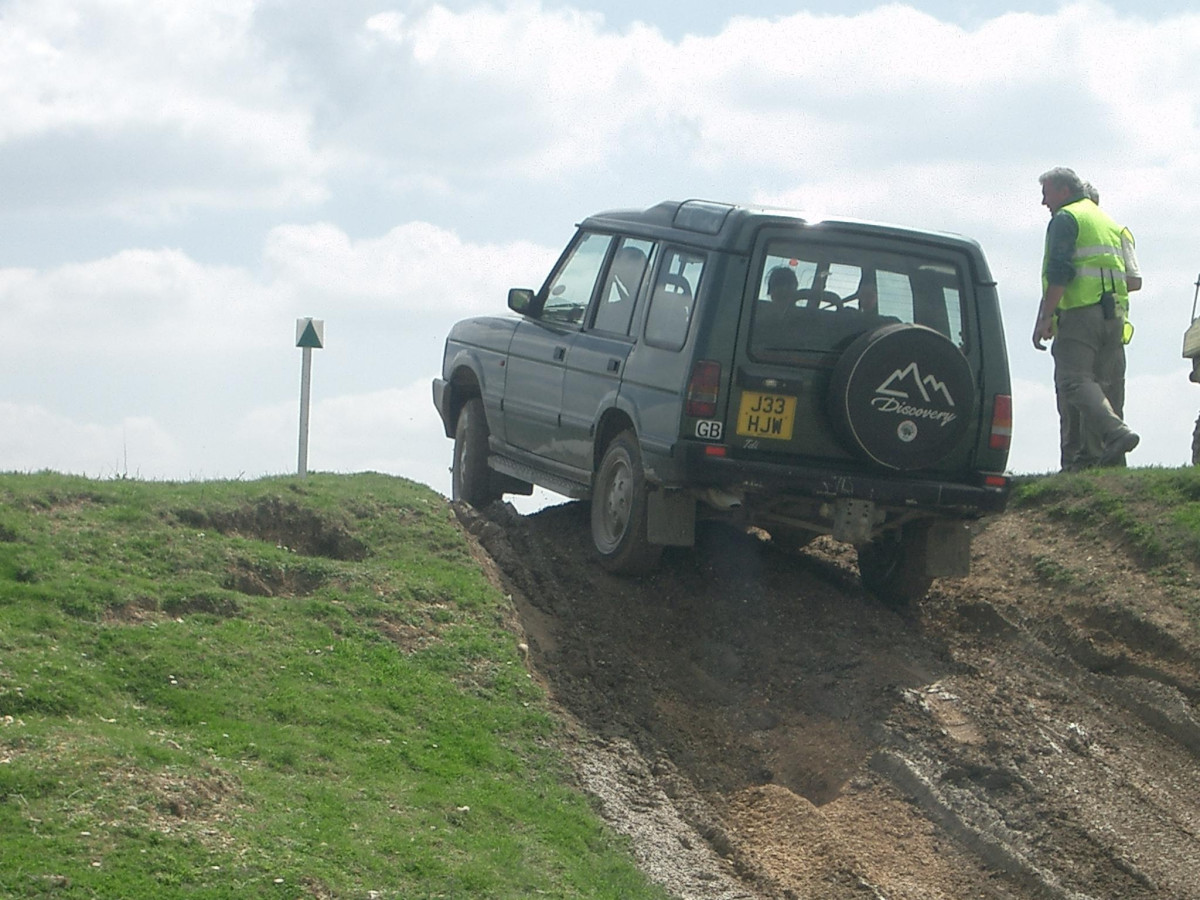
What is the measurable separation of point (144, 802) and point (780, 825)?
2.91 m

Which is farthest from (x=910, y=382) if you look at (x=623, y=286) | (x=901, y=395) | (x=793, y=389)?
(x=623, y=286)

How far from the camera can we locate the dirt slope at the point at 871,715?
7.25m

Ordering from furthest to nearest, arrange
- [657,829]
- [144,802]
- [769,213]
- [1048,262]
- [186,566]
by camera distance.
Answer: [1048,262], [769,213], [186,566], [657,829], [144,802]

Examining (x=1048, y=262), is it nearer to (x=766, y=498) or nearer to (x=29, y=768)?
(x=766, y=498)

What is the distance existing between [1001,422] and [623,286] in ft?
8.04

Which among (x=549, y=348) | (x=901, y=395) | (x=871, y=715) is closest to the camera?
(x=871, y=715)

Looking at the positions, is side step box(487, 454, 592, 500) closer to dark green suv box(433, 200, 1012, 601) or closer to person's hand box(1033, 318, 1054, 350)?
dark green suv box(433, 200, 1012, 601)

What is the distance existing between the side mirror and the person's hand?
13.1ft

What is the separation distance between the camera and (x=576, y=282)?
11.0 meters

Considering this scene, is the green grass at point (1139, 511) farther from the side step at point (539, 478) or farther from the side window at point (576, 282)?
the side window at point (576, 282)

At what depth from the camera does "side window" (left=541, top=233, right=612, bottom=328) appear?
10.8 meters

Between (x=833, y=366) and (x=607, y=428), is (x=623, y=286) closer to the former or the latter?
(x=607, y=428)

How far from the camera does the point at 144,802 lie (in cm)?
602

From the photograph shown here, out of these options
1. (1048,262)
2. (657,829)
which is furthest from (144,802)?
(1048,262)
